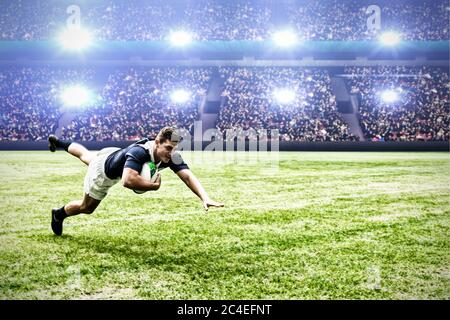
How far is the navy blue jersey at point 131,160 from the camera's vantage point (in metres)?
3.92

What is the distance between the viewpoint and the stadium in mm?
3686

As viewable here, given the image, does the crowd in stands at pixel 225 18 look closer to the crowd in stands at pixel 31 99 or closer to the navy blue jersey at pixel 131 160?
the crowd in stands at pixel 31 99

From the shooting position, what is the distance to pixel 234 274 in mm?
3576

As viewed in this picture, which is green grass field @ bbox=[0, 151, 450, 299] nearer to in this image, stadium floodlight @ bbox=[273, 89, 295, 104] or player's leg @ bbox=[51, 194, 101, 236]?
player's leg @ bbox=[51, 194, 101, 236]

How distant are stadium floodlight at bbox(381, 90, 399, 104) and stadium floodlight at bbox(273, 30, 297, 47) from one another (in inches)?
344

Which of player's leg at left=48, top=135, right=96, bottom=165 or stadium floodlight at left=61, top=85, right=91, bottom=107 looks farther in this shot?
stadium floodlight at left=61, top=85, right=91, bottom=107

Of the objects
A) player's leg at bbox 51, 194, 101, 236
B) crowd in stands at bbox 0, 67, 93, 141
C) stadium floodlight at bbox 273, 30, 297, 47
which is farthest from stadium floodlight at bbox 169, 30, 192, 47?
player's leg at bbox 51, 194, 101, 236

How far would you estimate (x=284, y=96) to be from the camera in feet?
102

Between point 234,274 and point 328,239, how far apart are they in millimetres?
1671

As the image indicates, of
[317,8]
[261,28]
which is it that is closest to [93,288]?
[261,28]

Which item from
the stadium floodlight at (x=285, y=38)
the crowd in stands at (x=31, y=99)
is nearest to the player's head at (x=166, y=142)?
the crowd in stands at (x=31, y=99)

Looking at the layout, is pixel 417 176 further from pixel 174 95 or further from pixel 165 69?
pixel 165 69

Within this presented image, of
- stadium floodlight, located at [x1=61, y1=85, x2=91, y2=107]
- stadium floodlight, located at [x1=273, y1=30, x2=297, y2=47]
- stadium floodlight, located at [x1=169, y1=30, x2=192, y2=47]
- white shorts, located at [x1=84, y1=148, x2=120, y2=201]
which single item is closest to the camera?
white shorts, located at [x1=84, y1=148, x2=120, y2=201]

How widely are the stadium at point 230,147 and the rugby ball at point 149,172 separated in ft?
0.18
